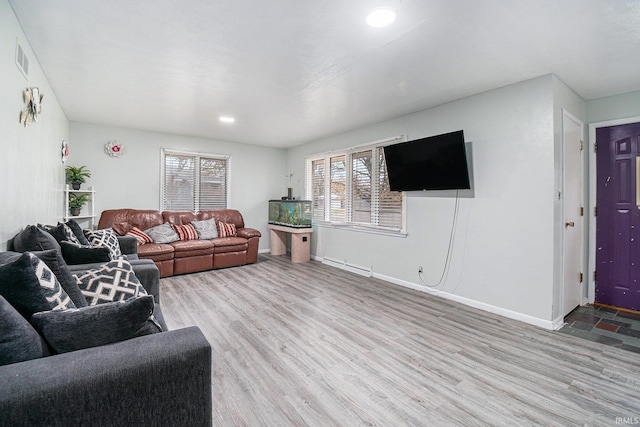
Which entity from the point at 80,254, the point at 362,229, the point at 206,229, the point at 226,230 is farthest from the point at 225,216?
the point at 80,254

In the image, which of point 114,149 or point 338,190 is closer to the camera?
point 114,149

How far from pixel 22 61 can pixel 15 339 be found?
2.25 meters

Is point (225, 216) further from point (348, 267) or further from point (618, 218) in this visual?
point (618, 218)

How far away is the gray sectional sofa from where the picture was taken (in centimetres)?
84

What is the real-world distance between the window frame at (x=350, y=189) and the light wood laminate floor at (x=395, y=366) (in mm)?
1290

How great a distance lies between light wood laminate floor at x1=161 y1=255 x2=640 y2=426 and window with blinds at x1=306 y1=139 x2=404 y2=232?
1373 mm

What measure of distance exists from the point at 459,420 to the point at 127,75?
152 inches

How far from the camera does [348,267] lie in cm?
499

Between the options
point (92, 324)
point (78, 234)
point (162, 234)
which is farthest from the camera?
point (162, 234)

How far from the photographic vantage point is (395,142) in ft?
13.9

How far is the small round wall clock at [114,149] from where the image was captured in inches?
190

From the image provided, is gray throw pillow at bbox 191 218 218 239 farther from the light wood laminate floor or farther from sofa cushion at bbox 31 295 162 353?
sofa cushion at bbox 31 295 162 353

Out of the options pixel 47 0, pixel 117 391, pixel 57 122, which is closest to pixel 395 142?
pixel 47 0

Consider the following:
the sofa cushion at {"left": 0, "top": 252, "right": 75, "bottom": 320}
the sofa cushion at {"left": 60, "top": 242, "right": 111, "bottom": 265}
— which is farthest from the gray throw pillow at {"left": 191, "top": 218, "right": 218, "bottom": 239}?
the sofa cushion at {"left": 0, "top": 252, "right": 75, "bottom": 320}
